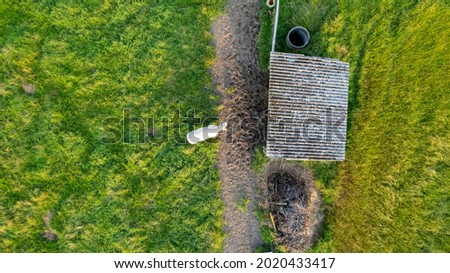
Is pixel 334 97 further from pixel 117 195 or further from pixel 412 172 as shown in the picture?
pixel 117 195

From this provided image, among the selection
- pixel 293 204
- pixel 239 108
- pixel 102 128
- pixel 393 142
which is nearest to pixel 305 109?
pixel 239 108

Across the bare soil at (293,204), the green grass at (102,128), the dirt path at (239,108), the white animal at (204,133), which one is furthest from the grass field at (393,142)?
the green grass at (102,128)

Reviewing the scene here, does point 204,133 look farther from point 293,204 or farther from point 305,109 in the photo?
point 293,204

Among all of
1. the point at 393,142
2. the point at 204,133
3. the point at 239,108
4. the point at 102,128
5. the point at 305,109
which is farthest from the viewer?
the point at 393,142

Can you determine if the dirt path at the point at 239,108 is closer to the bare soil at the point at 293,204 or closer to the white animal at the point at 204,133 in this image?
the white animal at the point at 204,133

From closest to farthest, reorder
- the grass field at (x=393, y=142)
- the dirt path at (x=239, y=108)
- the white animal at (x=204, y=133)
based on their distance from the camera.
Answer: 1. the white animal at (x=204, y=133)
2. the dirt path at (x=239, y=108)
3. the grass field at (x=393, y=142)

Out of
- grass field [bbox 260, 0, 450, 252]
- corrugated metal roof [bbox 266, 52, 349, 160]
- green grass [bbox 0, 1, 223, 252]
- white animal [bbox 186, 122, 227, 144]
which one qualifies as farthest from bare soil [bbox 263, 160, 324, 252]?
white animal [bbox 186, 122, 227, 144]
